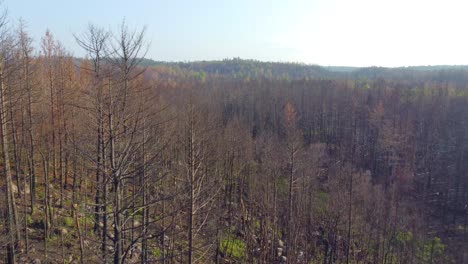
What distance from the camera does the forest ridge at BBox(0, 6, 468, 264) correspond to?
8242mm

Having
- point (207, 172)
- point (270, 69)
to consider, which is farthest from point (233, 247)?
point (270, 69)

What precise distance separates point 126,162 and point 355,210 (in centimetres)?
1905

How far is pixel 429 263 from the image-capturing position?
21.5m

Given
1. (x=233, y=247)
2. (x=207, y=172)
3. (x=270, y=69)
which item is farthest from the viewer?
(x=270, y=69)

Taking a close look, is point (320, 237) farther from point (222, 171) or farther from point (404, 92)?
point (404, 92)

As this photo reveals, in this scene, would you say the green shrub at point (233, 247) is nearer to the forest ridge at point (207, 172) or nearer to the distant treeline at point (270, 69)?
the forest ridge at point (207, 172)

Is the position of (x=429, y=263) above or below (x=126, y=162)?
A: below

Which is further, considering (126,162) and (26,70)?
(26,70)

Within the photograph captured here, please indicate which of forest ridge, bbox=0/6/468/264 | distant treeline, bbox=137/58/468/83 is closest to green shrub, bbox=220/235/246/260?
forest ridge, bbox=0/6/468/264

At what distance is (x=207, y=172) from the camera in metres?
22.2

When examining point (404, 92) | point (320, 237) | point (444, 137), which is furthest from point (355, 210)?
point (404, 92)

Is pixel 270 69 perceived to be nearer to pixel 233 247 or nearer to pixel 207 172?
pixel 207 172

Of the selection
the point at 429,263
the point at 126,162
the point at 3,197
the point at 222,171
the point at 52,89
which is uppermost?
the point at 52,89

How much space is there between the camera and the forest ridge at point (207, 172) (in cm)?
824
